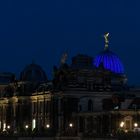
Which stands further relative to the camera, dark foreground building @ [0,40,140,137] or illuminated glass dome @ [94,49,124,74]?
illuminated glass dome @ [94,49,124,74]

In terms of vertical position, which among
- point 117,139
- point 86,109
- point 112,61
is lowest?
point 117,139

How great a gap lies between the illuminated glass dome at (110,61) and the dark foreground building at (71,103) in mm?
5158

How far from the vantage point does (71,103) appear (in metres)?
133

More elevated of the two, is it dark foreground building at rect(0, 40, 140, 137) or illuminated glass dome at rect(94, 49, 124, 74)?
illuminated glass dome at rect(94, 49, 124, 74)

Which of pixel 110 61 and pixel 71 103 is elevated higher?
pixel 110 61

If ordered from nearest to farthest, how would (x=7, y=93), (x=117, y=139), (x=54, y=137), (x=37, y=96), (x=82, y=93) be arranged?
(x=117, y=139), (x=54, y=137), (x=82, y=93), (x=37, y=96), (x=7, y=93)

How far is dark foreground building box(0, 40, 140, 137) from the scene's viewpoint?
4776 inches

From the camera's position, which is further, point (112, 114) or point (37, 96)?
point (37, 96)

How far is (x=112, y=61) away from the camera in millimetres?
164375

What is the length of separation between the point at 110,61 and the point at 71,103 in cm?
3384

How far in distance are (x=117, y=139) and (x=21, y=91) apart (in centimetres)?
5845

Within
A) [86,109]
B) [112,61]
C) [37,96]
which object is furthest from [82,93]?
[112,61]

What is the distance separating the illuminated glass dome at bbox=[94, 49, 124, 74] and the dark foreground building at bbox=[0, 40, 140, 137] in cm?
516

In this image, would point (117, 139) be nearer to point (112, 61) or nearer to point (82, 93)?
point (82, 93)
